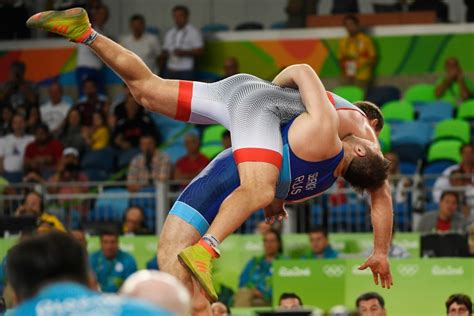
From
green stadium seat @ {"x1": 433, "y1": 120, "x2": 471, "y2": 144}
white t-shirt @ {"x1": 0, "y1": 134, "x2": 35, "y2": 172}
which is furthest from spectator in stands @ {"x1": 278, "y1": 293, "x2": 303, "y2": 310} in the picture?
white t-shirt @ {"x1": 0, "y1": 134, "x2": 35, "y2": 172}

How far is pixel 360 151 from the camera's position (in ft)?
25.4

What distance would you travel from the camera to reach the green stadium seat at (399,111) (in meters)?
16.7

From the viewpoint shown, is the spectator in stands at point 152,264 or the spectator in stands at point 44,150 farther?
the spectator in stands at point 44,150

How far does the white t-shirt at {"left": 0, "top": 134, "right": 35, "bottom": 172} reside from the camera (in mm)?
17250

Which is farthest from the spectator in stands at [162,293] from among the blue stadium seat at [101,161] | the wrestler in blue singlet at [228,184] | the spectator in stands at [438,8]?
the spectator in stands at [438,8]

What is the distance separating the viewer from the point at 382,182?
797cm

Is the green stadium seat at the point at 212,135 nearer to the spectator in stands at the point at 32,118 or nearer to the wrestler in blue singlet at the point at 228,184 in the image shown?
the spectator in stands at the point at 32,118

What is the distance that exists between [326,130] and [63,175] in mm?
8712

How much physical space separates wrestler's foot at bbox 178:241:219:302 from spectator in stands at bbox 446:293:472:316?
12.0ft

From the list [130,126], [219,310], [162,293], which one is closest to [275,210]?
[219,310]

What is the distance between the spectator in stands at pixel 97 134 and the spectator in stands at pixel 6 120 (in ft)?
3.87

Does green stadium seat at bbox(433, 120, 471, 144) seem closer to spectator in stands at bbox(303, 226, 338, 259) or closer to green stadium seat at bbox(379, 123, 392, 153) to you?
green stadium seat at bbox(379, 123, 392, 153)

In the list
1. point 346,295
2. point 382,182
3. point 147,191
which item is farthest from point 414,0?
point 382,182

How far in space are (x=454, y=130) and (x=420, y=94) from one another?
1.54 meters
